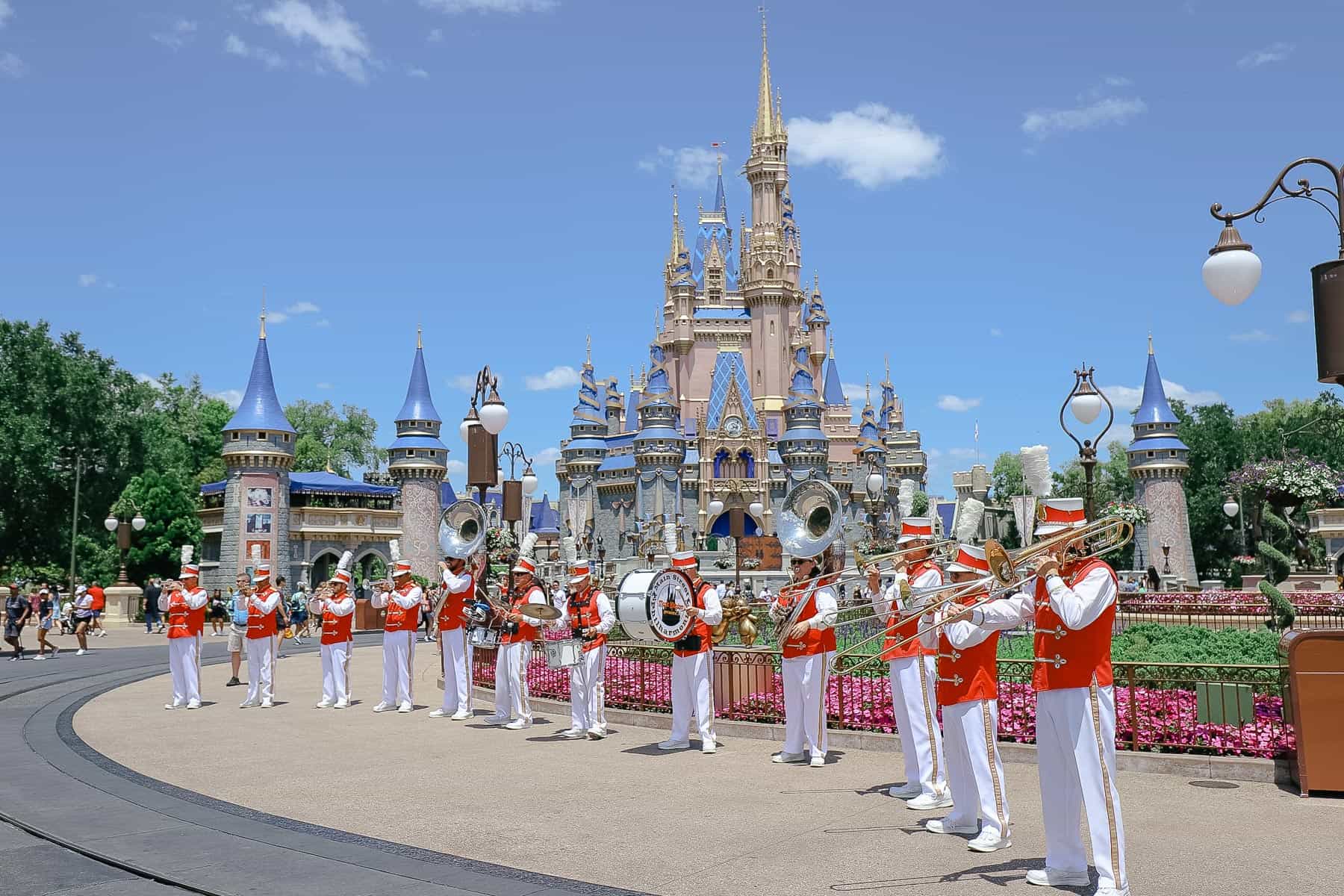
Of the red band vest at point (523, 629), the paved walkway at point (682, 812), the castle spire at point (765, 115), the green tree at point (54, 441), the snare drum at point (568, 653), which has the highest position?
the castle spire at point (765, 115)

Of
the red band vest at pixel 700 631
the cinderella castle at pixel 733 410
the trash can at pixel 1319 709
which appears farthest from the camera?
the cinderella castle at pixel 733 410

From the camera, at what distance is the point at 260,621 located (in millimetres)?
16062

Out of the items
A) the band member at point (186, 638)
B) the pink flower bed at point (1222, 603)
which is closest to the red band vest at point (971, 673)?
the band member at point (186, 638)

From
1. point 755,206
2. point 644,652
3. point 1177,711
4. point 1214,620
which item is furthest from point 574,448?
point 1177,711

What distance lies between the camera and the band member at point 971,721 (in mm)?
7062

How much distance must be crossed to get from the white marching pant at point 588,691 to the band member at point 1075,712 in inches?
260

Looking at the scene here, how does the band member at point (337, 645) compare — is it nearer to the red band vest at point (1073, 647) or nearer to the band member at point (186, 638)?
the band member at point (186, 638)

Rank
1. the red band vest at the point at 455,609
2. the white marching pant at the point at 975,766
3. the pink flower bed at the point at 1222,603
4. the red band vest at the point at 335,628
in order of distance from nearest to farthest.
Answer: the white marching pant at the point at 975,766, the red band vest at the point at 455,609, the red band vest at the point at 335,628, the pink flower bed at the point at 1222,603

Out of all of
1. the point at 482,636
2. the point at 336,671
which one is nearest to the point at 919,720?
the point at 482,636

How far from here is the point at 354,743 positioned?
12.2m

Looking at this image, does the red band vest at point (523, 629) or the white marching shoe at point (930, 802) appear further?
the red band vest at point (523, 629)

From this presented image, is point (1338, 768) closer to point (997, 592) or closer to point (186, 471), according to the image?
point (997, 592)

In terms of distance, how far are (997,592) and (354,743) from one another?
27.4 feet

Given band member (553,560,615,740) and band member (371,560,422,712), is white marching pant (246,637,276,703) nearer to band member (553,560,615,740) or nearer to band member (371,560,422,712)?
band member (371,560,422,712)
